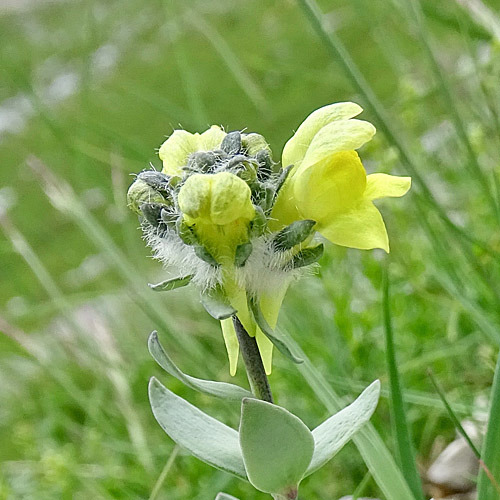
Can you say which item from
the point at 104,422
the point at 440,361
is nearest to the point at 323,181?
the point at 440,361

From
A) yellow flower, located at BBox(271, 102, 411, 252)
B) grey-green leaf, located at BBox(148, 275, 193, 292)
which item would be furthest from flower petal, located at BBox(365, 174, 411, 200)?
grey-green leaf, located at BBox(148, 275, 193, 292)

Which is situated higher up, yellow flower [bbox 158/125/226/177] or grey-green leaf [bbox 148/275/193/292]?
yellow flower [bbox 158/125/226/177]

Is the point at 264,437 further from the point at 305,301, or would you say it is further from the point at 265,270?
the point at 305,301

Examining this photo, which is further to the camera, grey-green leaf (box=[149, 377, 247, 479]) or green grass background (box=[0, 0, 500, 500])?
green grass background (box=[0, 0, 500, 500])

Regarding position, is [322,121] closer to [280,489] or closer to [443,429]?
[280,489]

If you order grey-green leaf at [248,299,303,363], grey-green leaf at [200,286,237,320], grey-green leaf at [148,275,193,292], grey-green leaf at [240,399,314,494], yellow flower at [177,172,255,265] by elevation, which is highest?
yellow flower at [177,172,255,265]

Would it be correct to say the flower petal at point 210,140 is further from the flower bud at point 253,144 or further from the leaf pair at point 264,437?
the leaf pair at point 264,437

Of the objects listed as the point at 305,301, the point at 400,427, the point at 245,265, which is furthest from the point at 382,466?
the point at 305,301

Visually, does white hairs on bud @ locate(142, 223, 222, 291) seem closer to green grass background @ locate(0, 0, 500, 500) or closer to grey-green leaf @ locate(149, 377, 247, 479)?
grey-green leaf @ locate(149, 377, 247, 479)
